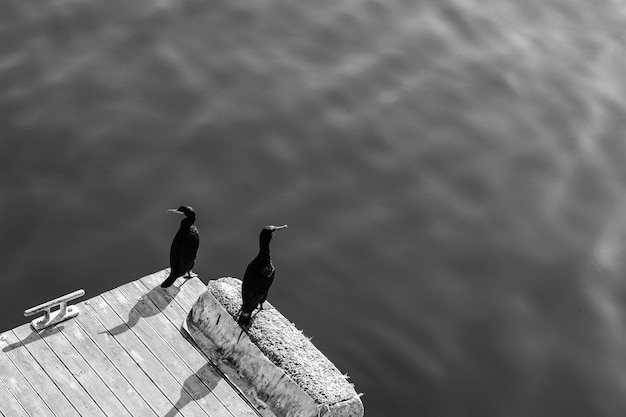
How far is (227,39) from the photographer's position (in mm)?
16906

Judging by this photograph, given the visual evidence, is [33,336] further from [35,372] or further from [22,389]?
[22,389]

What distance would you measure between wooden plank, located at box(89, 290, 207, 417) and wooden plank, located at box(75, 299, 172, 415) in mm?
42

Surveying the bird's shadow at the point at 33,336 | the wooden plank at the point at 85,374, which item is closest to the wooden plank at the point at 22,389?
the bird's shadow at the point at 33,336

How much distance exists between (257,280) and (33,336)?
2479 mm

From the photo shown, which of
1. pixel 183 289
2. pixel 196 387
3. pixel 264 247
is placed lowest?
pixel 196 387

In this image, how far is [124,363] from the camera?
10.3 meters

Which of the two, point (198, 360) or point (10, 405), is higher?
point (198, 360)

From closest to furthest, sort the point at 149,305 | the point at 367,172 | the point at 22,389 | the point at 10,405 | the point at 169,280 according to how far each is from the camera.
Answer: the point at 10,405, the point at 22,389, the point at 149,305, the point at 169,280, the point at 367,172

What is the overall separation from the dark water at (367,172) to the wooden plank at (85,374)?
1840mm

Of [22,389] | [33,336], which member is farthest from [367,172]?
[22,389]

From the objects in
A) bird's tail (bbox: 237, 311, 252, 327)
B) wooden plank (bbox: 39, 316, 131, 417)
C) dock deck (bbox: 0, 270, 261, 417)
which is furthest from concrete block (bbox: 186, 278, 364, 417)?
wooden plank (bbox: 39, 316, 131, 417)

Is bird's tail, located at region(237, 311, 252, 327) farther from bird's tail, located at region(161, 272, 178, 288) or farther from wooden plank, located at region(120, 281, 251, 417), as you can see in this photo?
bird's tail, located at region(161, 272, 178, 288)

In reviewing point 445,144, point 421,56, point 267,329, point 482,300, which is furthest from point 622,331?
point 421,56

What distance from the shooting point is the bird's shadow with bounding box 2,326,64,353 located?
1039cm
